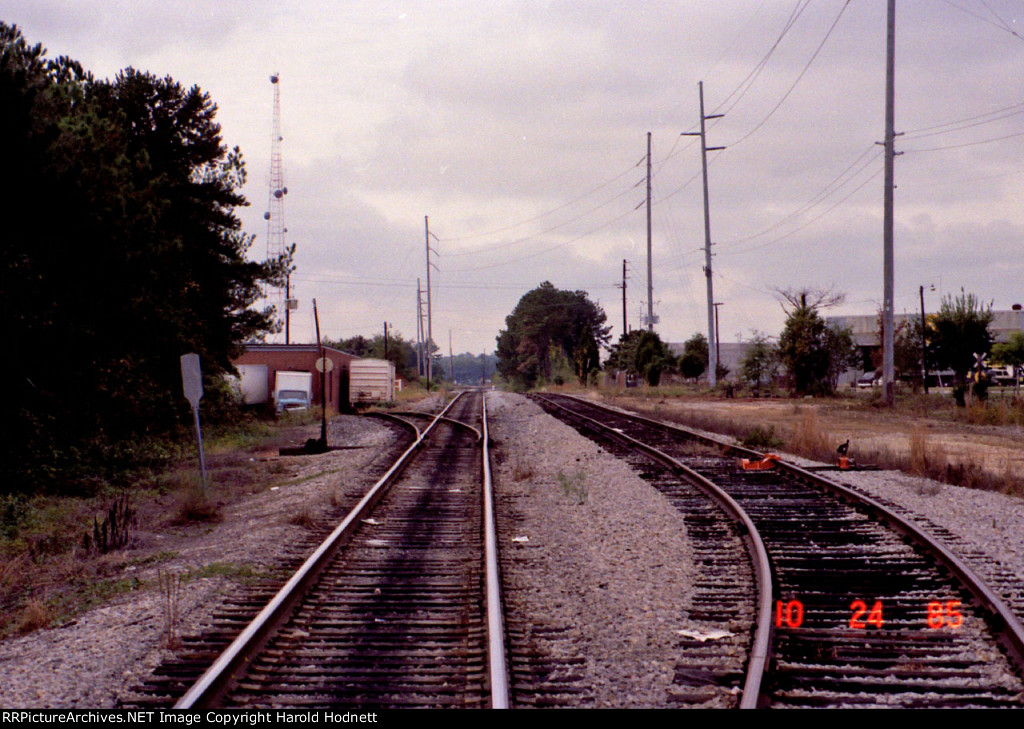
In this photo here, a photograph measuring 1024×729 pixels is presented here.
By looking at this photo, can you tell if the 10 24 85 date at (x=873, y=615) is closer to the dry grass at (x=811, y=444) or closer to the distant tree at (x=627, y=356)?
the dry grass at (x=811, y=444)

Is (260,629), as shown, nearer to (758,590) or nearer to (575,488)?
(758,590)

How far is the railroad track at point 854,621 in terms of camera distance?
197 inches

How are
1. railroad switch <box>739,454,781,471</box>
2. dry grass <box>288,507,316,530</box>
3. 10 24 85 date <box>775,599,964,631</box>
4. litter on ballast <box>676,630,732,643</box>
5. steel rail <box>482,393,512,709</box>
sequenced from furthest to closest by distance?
railroad switch <box>739,454,781,471</box>
dry grass <box>288,507,316,530</box>
10 24 85 date <box>775,599,964,631</box>
litter on ballast <box>676,630,732,643</box>
steel rail <box>482,393,512,709</box>

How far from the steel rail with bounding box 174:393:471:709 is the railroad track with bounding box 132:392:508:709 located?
0.04 ft

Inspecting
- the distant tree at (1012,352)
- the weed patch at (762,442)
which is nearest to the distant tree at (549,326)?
the distant tree at (1012,352)

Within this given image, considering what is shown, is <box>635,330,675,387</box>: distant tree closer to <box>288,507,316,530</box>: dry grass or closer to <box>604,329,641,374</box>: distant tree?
<box>604,329,641,374</box>: distant tree

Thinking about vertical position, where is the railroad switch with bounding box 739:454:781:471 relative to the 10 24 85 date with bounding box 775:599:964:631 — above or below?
above

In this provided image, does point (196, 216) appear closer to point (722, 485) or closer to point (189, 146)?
point (189, 146)

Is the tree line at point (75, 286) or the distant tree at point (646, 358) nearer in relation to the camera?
the tree line at point (75, 286)

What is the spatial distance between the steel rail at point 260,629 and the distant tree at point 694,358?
6916cm

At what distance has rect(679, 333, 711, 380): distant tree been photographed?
80.2 metres

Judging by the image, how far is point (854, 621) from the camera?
6.33 m

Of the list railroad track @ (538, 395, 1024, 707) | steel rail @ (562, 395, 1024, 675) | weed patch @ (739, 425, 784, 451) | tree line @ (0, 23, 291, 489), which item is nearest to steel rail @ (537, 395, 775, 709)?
railroad track @ (538, 395, 1024, 707)

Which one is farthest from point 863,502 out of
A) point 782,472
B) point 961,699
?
point 961,699
